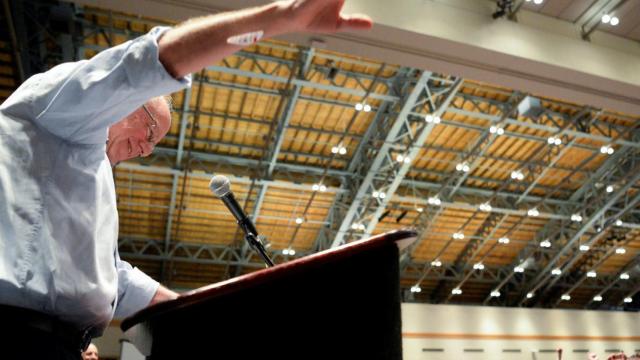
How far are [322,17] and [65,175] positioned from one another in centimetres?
76

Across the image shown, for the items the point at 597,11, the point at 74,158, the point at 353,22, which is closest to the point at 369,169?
the point at 597,11

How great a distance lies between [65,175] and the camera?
1.34m

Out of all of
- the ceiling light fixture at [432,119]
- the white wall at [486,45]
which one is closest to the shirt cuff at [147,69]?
the white wall at [486,45]

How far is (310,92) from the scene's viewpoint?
1182 centimetres

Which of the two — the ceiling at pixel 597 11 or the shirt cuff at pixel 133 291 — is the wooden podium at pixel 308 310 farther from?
the ceiling at pixel 597 11

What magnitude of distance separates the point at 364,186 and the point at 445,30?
6993 millimetres

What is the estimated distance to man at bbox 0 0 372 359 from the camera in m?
1.19

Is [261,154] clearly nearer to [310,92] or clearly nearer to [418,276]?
[310,92]

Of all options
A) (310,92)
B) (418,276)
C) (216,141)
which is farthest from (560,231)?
(216,141)

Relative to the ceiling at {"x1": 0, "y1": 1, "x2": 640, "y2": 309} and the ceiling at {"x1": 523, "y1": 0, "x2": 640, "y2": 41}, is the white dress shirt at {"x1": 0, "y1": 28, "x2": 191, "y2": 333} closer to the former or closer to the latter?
the ceiling at {"x1": 523, "y1": 0, "x2": 640, "y2": 41}

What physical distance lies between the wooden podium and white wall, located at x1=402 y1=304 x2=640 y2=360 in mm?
15759

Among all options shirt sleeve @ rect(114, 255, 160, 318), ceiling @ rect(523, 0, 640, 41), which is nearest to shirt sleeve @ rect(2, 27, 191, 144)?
shirt sleeve @ rect(114, 255, 160, 318)

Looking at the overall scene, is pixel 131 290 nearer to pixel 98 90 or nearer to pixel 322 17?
pixel 98 90

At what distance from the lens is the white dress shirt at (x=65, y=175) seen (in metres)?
1.21
